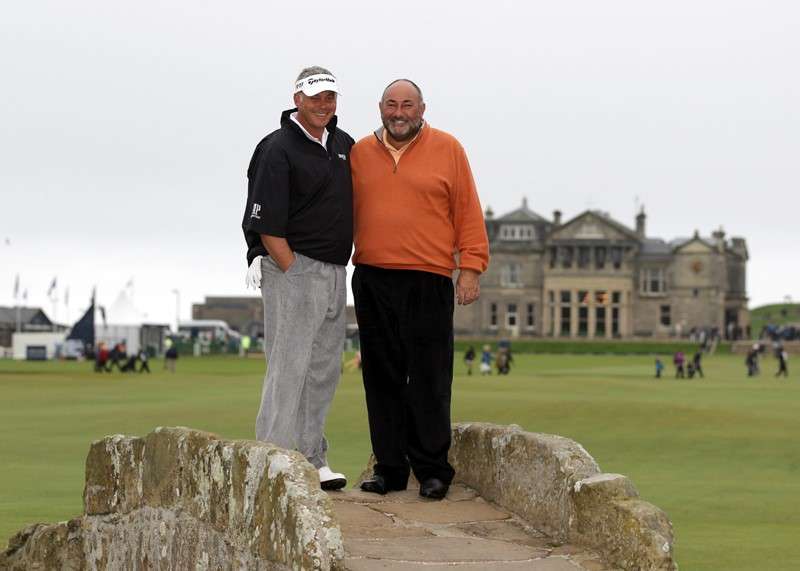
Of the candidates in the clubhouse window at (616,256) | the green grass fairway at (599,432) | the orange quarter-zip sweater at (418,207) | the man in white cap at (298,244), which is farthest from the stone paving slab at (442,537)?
the clubhouse window at (616,256)

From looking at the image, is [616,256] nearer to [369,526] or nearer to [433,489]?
[433,489]

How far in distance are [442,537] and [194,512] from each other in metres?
1.40

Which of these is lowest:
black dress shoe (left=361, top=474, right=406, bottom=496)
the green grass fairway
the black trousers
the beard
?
the green grass fairway

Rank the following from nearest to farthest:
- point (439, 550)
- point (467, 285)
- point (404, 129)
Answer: point (439, 550), point (404, 129), point (467, 285)

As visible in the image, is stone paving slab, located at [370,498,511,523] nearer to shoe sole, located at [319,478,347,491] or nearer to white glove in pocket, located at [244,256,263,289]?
shoe sole, located at [319,478,347,491]

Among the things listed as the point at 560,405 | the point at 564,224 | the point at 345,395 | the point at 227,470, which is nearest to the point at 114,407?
the point at 345,395

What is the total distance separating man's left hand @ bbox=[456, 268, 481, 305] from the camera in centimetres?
868

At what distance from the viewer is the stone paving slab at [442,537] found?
686 centimetres

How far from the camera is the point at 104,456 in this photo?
31.6ft

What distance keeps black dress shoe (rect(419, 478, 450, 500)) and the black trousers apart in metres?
0.08

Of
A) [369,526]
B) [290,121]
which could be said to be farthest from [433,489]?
[290,121]

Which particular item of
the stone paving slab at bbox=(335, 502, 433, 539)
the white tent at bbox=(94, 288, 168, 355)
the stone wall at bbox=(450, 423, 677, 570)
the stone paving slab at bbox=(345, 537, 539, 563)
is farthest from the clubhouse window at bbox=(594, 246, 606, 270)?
the stone paving slab at bbox=(345, 537, 539, 563)

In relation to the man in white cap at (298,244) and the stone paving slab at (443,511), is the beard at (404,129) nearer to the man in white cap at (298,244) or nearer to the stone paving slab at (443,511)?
the man in white cap at (298,244)

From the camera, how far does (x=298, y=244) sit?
8492mm
